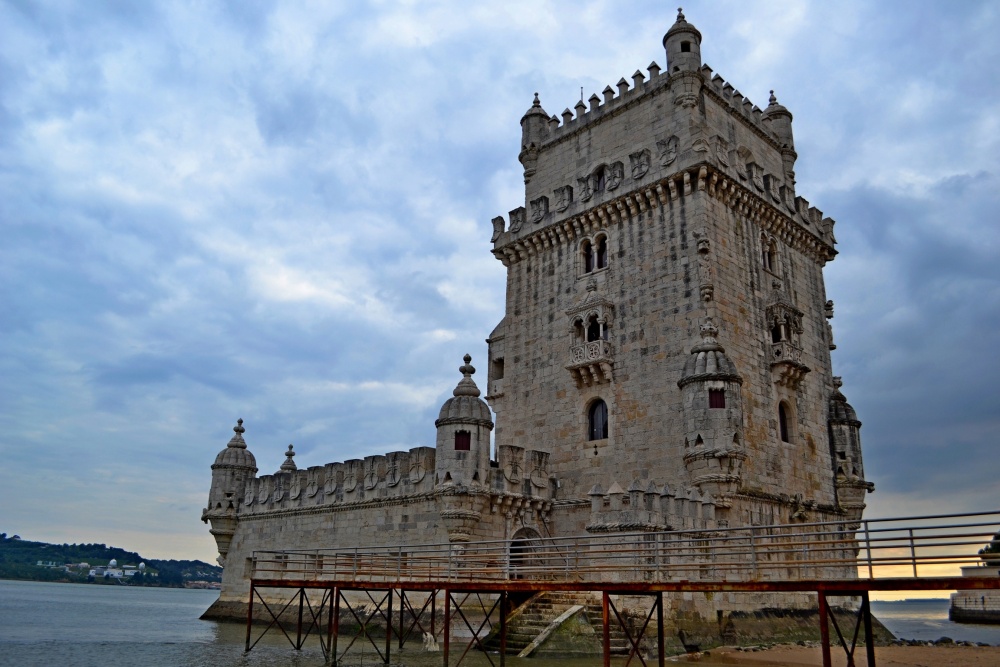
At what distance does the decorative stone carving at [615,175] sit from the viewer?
31.3 meters

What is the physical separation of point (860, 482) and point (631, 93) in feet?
59.2

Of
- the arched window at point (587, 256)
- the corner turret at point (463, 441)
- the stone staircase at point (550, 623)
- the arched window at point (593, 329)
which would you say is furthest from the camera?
the arched window at point (587, 256)

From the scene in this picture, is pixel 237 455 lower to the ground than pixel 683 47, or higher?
lower

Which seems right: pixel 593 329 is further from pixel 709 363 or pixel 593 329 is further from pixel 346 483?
pixel 346 483

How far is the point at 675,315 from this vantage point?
2838 centimetres

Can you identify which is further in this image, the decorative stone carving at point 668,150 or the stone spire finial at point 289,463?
the stone spire finial at point 289,463

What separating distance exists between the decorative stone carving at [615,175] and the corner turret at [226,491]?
22.4 metres

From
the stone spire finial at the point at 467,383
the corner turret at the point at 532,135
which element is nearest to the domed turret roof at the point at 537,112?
the corner turret at the point at 532,135

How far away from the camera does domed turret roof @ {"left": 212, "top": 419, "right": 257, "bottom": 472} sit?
129ft

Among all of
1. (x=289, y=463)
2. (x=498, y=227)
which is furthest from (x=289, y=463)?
(x=498, y=227)

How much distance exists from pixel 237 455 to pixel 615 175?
75.1 feet

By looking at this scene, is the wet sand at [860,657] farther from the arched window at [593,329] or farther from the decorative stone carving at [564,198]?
the decorative stone carving at [564,198]

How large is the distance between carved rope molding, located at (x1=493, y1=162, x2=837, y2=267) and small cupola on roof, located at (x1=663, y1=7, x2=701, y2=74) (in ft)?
15.8

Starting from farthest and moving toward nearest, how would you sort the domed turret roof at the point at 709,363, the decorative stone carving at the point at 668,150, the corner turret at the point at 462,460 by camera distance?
1. the decorative stone carving at the point at 668,150
2. the corner turret at the point at 462,460
3. the domed turret roof at the point at 709,363
